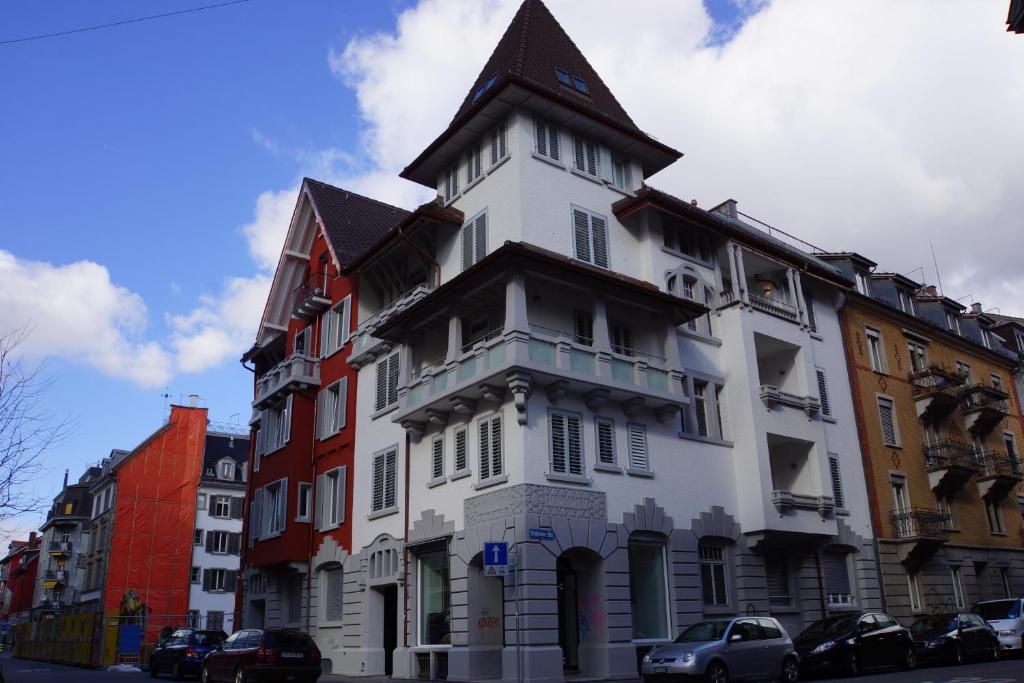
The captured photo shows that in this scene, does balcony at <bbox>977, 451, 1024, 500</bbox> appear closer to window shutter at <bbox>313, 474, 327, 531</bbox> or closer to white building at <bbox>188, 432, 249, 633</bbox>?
window shutter at <bbox>313, 474, 327, 531</bbox>

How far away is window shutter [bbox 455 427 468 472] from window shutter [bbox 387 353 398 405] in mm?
4689

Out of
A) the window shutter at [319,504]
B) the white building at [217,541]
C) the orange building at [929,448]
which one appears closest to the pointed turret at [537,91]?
the window shutter at [319,504]

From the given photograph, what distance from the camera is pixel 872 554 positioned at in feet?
101

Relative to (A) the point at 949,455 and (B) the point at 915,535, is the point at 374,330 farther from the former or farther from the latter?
(A) the point at 949,455

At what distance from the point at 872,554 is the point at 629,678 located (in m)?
13.7

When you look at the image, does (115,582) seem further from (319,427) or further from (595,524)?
(595,524)

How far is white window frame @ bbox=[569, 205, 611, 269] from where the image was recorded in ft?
87.8

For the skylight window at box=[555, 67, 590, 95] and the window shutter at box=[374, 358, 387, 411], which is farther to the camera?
the skylight window at box=[555, 67, 590, 95]

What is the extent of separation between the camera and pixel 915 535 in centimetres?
3188

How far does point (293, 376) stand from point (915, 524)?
2445 centimetres

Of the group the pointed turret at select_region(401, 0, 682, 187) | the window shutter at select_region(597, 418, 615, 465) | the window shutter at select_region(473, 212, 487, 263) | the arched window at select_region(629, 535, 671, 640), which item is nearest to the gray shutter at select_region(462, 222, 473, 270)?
the window shutter at select_region(473, 212, 487, 263)

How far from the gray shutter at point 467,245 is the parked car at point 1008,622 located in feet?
67.4

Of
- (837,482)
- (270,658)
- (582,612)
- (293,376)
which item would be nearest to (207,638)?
(270,658)

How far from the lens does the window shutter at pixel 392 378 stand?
28.8 metres
